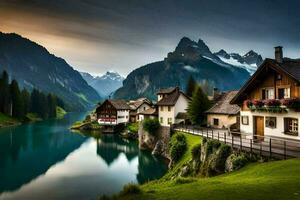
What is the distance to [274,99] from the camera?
32.6m

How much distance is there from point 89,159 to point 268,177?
161 feet

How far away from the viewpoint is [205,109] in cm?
6662

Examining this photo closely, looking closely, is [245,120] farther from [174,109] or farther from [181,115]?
[174,109]

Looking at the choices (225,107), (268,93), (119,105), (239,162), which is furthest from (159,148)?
(119,105)

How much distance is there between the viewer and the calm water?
129ft

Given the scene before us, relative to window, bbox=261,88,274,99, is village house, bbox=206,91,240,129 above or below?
below

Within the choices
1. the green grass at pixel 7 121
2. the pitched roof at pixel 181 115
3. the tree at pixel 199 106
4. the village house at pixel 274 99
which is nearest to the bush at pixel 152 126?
the pitched roof at pixel 181 115

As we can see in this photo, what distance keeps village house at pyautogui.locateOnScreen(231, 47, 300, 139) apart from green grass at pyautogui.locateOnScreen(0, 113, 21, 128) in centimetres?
12069

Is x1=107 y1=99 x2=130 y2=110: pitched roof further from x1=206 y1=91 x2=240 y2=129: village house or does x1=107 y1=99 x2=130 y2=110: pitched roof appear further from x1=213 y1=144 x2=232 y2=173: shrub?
x1=213 y1=144 x2=232 y2=173: shrub

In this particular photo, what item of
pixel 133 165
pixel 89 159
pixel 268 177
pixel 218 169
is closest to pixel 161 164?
pixel 133 165

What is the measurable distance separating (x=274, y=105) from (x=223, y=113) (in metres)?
27.8

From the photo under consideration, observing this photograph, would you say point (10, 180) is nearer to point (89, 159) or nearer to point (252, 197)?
point (89, 159)

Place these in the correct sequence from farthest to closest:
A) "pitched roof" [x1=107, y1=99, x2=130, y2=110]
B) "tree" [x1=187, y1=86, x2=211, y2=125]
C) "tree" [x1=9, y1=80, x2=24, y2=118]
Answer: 1. "tree" [x1=9, y1=80, x2=24, y2=118]
2. "pitched roof" [x1=107, y1=99, x2=130, y2=110]
3. "tree" [x1=187, y1=86, x2=211, y2=125]

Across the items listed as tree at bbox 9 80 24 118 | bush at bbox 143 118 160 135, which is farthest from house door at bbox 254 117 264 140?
tree at bbox 9 80 24 118
